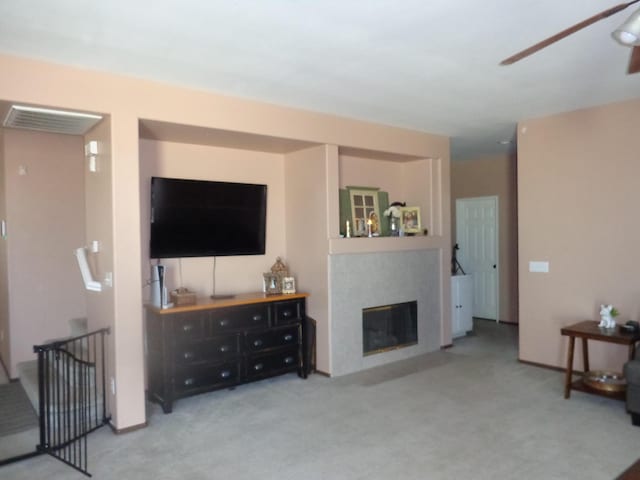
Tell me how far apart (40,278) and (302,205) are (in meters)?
2.77

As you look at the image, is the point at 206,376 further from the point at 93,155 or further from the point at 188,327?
the point at 93,155

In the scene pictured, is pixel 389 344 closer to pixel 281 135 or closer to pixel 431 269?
pixel 431 269

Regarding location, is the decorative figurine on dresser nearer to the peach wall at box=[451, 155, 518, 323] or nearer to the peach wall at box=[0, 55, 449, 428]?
the peach wall at box=[0, 55, 449, 428]

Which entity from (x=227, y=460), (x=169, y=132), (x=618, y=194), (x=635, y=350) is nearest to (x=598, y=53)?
(x=618, y=194)

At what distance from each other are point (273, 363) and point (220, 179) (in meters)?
1.88

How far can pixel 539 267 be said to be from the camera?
5.14m

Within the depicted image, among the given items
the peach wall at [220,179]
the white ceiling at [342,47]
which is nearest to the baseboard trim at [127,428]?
the peach wall at [220,179]

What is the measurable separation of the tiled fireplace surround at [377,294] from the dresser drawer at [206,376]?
1.06m

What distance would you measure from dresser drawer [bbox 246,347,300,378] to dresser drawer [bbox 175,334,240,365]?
22 cm

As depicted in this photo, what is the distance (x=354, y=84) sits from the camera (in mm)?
3783

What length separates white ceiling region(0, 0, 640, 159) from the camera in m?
2.50

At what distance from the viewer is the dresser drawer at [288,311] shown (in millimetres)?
4586

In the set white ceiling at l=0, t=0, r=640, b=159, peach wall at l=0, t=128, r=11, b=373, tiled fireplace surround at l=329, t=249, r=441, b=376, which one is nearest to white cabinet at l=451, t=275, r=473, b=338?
tiled fireplace surround at l=329, t=249, r=441, b=376

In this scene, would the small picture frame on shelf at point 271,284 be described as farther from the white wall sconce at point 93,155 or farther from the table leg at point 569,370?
the table leg at point 569,370
